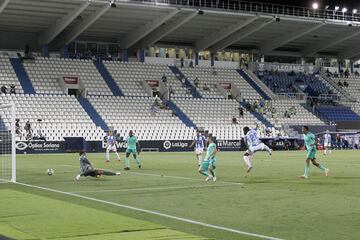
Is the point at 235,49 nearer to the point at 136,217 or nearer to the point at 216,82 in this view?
the point at 216,82

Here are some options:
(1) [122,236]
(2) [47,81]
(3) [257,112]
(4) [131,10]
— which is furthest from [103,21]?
(1) [122,236]

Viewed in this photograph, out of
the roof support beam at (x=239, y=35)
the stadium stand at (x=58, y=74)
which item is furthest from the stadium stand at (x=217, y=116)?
the stadium stand at (x=58, y=74)

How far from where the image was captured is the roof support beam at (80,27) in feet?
167

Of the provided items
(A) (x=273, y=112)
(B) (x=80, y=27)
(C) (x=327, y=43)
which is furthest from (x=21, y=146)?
(C) (x=327, y=43)

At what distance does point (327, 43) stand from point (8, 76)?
3760cm

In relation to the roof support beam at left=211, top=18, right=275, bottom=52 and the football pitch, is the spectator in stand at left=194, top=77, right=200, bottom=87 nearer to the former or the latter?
the roof support beam at left=211, top=18, right=275, bottom=52

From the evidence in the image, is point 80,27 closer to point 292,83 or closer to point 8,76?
point 8,76

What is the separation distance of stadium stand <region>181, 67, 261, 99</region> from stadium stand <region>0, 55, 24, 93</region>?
19004mm

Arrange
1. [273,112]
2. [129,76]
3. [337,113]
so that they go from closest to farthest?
[129,76], [273,112], [337,113]

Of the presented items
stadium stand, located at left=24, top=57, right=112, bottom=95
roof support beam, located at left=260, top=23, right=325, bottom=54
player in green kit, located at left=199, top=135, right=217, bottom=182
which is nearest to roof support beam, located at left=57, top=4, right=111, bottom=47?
stadium stand, located at left=24, top=57, right=112, bottom=95

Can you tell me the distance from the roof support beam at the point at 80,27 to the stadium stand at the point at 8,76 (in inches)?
240

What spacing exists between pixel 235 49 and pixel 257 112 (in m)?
11.8

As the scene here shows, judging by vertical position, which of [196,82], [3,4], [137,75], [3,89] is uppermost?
[3,4]

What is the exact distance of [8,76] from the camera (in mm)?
53406
